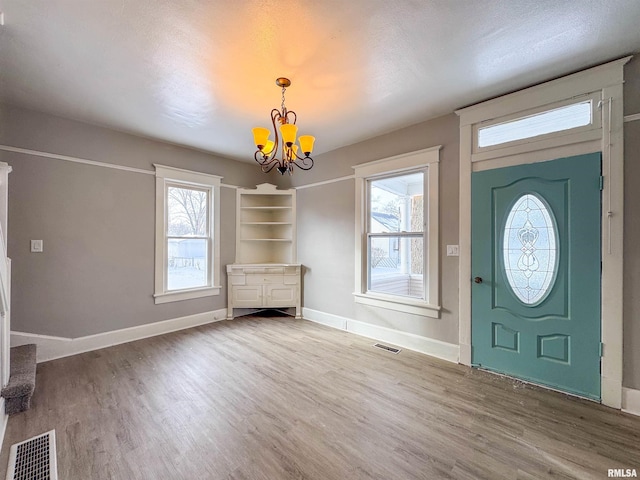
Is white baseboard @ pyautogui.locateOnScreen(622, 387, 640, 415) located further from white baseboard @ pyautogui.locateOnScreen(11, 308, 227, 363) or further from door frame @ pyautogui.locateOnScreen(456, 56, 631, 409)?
white baseboard @ pyautogui.locateOnScreen(11, 308, 227, 363)

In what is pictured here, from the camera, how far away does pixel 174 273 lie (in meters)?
3.98

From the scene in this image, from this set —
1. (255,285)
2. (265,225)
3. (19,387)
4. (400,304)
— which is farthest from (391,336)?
(19,387)

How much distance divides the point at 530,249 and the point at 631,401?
129 cm

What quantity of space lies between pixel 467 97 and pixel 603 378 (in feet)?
8.76

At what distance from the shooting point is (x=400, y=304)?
333cm

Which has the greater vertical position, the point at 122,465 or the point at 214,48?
the point at 214,48

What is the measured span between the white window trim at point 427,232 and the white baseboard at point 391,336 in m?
0.30

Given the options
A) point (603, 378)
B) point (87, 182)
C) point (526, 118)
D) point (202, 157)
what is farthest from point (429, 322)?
point (87, 182)

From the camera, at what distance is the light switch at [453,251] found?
290 cm

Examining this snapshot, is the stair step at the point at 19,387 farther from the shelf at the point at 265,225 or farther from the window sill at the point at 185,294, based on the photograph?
the shelf at the point at 265,225

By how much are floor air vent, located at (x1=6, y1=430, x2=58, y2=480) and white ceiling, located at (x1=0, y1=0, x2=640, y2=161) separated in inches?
106

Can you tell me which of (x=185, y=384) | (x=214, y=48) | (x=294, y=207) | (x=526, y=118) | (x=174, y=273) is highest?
(x=214, y=48)

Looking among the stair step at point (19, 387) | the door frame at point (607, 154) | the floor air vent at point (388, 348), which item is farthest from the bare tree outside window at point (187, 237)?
the door frame at point (607, 154)

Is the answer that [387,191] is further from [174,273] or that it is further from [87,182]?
[87,182]
